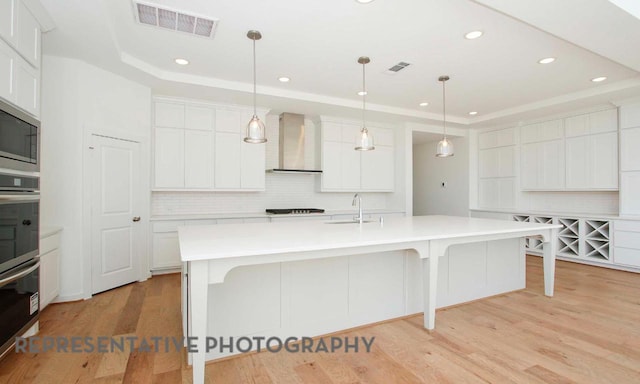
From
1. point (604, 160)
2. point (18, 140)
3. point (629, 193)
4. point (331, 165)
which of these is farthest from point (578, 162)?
point (18, 140)

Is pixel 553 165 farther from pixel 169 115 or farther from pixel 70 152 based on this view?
pixel 70 152

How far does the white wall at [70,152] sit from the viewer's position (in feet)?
10.8

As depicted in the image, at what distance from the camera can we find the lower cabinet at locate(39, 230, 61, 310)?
9.46ft

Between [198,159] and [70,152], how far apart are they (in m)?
1.61

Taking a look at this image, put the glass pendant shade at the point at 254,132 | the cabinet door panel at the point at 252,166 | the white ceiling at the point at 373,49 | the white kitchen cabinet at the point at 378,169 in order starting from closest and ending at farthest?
the white ceiling at the point at 373,49 < the glass pendant shade at the point at 254,132 < the cabinet door panel at the point at 252,166 < the white kitchen cabinet at the point at 378,169

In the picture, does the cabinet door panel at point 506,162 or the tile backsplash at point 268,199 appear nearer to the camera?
the tile backsplash at point 268,199

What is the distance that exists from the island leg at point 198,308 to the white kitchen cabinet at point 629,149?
5.90 m

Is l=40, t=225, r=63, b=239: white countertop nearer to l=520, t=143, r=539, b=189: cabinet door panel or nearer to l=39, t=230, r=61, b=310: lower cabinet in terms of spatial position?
l=39, t=230, r=61, b=310: lower cabinet

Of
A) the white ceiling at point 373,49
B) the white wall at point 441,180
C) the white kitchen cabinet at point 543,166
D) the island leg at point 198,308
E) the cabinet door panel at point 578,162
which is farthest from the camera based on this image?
the white wall at point 441,180

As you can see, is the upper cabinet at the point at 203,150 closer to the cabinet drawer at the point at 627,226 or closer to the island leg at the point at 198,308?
the island leg at the point at 198,308

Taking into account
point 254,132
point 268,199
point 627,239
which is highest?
point 254,132

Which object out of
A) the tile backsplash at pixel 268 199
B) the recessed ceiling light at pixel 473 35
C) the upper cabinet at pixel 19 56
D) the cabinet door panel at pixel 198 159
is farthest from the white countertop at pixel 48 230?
the recessed ceiling light at pixel 473 35

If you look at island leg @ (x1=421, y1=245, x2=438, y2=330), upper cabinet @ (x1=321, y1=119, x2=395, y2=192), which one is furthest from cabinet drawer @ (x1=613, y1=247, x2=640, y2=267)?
island leg @ (x1=421, y1=245, x2=438, y2=330)

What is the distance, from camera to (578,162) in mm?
5297
